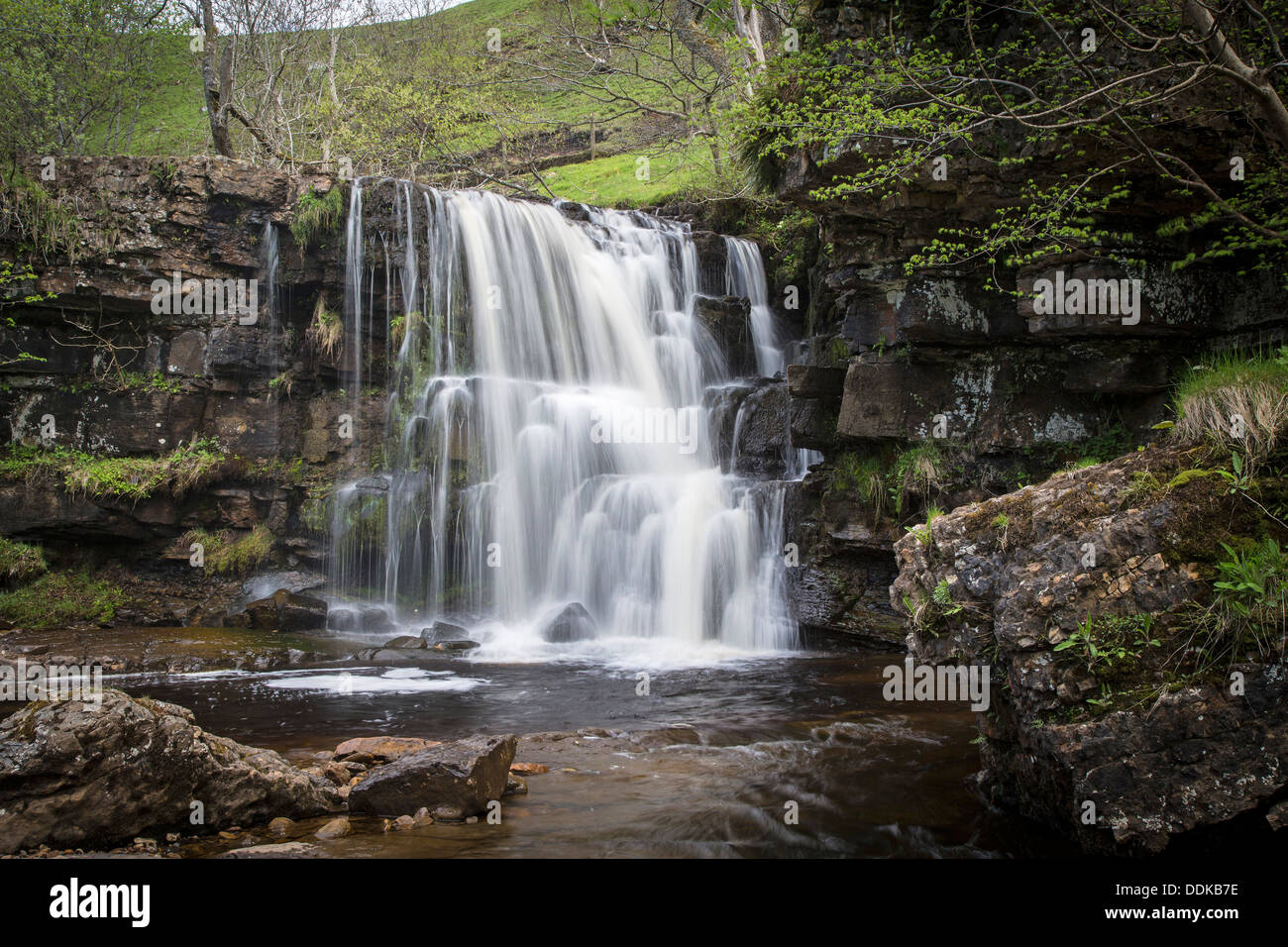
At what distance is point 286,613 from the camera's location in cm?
1409

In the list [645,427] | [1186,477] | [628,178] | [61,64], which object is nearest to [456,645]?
[645,427]

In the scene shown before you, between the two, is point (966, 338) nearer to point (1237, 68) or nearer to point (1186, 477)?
point (1237, 68)

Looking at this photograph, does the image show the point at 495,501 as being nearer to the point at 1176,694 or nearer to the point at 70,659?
the point at 70,659

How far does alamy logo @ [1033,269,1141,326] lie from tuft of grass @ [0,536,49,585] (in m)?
16.8

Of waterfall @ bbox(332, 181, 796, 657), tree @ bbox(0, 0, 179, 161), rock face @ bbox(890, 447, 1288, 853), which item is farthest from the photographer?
tree @ bbox(0, 0, 179, 161)

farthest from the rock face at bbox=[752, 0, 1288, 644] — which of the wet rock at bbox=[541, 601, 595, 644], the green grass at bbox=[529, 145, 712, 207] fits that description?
the green grass at bbox=[529, 145, 712, 207]

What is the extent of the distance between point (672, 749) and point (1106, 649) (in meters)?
3.77

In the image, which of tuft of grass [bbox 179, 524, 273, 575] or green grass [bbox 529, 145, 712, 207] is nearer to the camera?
tuft of grass [bbox 179, 524, 273, 575]

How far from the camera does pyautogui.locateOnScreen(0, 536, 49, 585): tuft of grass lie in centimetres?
1448

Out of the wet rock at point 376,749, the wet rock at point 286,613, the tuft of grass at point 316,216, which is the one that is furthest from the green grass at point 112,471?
the wet rock at point 376,749

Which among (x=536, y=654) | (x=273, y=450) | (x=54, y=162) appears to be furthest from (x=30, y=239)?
(x=536, y=654)

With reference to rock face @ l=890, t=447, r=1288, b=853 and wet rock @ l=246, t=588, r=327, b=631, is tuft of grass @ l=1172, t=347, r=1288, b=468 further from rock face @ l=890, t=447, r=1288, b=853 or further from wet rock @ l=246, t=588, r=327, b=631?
wet rock @ l=246, t=588, r=327, b=631

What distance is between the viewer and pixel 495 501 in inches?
608

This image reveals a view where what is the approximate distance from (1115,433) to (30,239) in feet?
59.9
